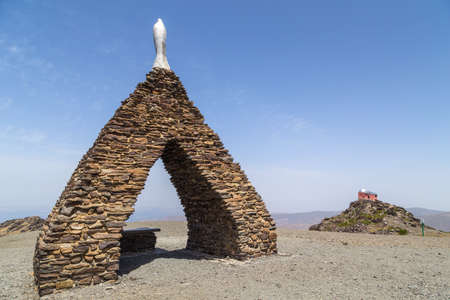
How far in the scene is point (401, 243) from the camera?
1409cm

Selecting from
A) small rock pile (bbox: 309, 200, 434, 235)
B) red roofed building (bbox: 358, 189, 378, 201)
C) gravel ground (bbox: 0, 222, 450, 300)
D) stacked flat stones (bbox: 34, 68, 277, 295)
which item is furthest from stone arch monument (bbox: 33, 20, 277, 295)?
red roofed building (bbox: 358, 189, 378, 201)

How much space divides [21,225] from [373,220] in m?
27.7

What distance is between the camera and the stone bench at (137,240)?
11.9 metres

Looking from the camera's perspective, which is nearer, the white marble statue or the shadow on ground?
the shadow on ground

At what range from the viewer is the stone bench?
11930 mm

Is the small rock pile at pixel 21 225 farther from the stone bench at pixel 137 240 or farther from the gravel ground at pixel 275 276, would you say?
the stone bench at pixel 137 240

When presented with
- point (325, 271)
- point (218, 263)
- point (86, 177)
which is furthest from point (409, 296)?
point (86, 177)

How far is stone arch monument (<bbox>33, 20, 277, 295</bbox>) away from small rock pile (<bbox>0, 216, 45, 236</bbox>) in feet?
57.9

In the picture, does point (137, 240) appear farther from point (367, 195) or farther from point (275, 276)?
point (367, 195)

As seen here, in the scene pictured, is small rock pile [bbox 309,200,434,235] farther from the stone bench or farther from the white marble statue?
the white marble statue

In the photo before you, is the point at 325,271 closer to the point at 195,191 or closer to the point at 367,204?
the point at 195,191

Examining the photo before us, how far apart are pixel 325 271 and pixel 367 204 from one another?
1632 cm

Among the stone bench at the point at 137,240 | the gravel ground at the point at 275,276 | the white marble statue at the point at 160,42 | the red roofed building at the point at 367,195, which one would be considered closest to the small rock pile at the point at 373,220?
the red roofed building at the point at 367,195

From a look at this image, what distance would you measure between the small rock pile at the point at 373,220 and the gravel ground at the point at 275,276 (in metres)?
6.78
